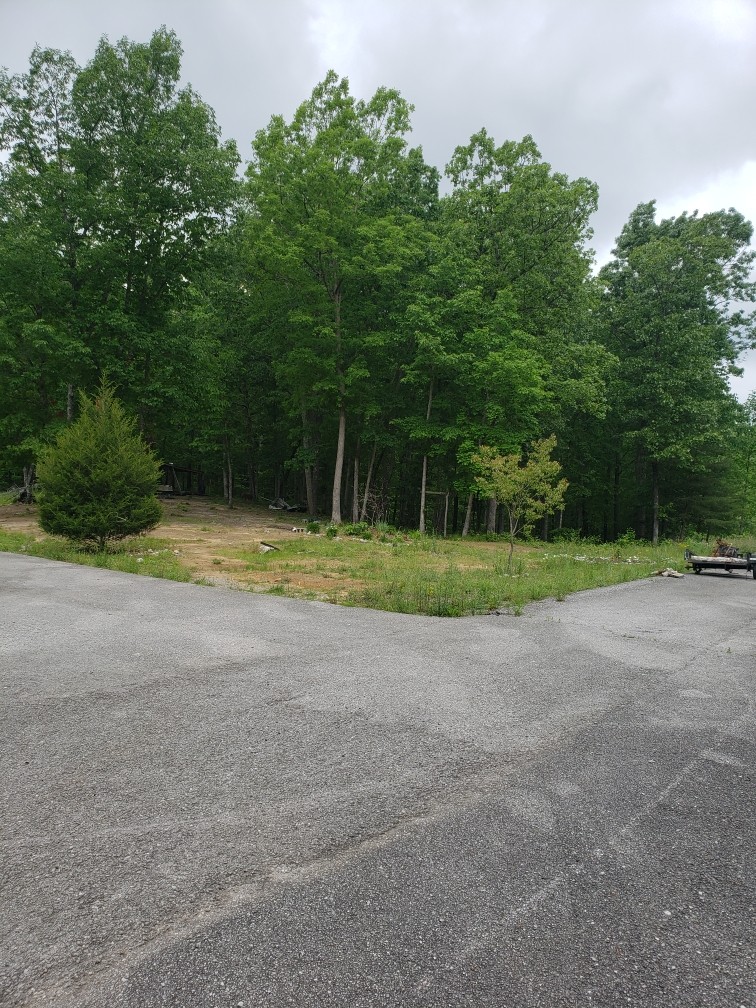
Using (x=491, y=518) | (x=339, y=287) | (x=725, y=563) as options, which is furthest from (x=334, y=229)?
(x=725, y=563)

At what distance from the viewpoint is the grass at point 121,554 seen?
10703 mm

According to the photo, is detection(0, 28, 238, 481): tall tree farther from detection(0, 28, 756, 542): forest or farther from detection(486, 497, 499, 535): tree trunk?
detection(486, 497, 499, 535): tree trunk

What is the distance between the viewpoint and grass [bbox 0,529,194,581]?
35.1 ft

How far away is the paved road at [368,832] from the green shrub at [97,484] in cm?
765

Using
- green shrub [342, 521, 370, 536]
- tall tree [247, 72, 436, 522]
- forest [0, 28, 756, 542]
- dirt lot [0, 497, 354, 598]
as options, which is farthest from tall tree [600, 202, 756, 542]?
dirt lot [0, 497, 354, 598]

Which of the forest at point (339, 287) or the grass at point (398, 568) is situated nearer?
the grass at point (398, 568)

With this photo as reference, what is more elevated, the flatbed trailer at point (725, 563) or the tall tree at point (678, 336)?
the tall tree at point (678, 336)

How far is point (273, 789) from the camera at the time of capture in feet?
9.48

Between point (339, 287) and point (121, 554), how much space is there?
644 inches

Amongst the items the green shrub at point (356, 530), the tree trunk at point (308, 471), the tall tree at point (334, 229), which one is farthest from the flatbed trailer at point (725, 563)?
the tree trunk at point (308, 471)

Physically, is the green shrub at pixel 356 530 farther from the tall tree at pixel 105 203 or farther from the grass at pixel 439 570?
the tall tree at pixel 105 203

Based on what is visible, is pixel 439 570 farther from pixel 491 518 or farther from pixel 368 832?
pixel 491 518

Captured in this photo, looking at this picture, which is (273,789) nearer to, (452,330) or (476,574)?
(476,574)

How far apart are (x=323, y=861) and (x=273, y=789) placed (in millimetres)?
649
